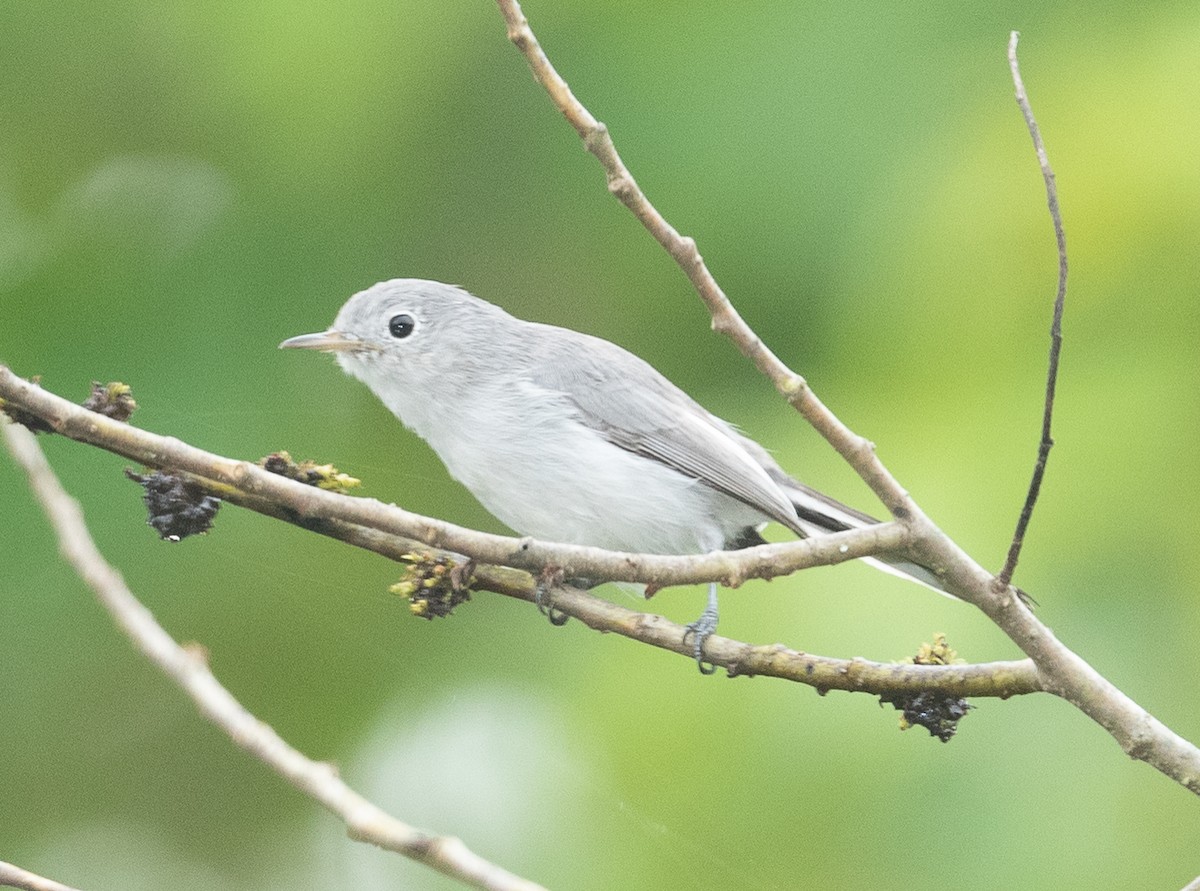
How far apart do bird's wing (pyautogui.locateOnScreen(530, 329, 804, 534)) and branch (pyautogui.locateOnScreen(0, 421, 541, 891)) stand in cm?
155

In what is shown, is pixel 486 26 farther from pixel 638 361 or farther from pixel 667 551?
pixel 667 551

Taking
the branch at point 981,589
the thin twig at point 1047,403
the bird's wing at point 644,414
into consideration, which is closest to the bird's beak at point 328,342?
the bird's wing at point 644,414

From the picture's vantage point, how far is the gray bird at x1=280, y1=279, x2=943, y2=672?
258 centimetres

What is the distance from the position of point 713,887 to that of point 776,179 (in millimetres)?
1687

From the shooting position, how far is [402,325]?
2.79 m

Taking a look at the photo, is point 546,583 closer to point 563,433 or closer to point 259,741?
point 259,741

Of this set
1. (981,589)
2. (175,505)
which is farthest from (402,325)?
(981,589)

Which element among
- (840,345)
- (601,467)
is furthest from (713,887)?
(840,345)

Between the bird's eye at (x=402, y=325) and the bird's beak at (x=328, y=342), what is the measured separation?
8 cm

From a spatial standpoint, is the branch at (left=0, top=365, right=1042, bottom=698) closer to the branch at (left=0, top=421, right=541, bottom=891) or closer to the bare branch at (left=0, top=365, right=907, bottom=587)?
the bare branch at (left=0, top=365, right=907, bottom=587)

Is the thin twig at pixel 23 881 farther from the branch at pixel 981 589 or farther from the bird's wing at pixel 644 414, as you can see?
the bird's wing at pixel 644 414

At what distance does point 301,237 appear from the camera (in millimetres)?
3357

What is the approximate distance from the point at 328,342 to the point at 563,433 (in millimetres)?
477

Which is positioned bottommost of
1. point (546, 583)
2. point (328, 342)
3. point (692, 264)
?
point (546, 583)
